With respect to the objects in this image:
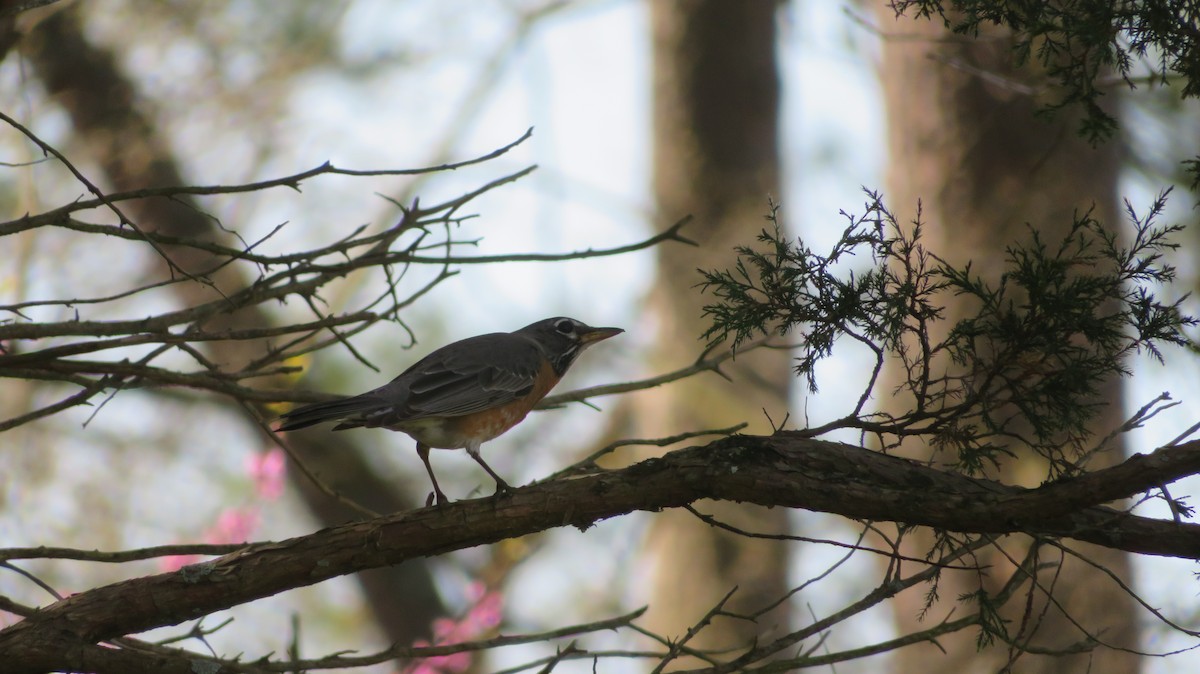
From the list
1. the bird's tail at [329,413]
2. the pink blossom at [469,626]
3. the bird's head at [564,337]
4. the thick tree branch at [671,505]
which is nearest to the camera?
the thick tree branch at [671,505]

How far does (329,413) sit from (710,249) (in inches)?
264

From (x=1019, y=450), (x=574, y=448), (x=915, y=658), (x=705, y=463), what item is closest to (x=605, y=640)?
(x=574, y=448)

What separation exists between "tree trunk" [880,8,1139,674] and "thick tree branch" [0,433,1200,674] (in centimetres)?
399

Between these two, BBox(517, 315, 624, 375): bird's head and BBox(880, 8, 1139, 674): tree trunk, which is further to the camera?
BBox(880, 8, 1139, 674): tree trunk

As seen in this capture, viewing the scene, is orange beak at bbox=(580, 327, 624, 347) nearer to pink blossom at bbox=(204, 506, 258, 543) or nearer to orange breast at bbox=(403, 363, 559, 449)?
orange breast at bbox=(403, 363, 559, 449)

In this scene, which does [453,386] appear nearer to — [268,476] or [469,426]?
[469,426]

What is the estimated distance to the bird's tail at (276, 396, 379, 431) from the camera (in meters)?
3.83

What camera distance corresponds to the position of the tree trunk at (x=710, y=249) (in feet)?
32.3

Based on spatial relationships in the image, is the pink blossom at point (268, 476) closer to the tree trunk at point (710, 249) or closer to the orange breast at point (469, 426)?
the orange breast at point (469, 426)

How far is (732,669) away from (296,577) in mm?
1474

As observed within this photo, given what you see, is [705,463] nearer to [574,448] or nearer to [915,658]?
[915,658]

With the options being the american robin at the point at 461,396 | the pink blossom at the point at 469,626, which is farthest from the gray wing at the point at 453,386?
the pink blossom at the point at 469,626

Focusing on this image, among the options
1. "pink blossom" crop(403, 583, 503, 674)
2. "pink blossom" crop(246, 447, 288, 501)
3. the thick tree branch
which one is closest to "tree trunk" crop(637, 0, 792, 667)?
"pink blossom" crop(403, 583, 503, 674)

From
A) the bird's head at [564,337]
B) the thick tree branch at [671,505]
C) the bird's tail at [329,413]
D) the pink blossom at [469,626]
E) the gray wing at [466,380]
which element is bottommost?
the thick tree branch at [671,505]
